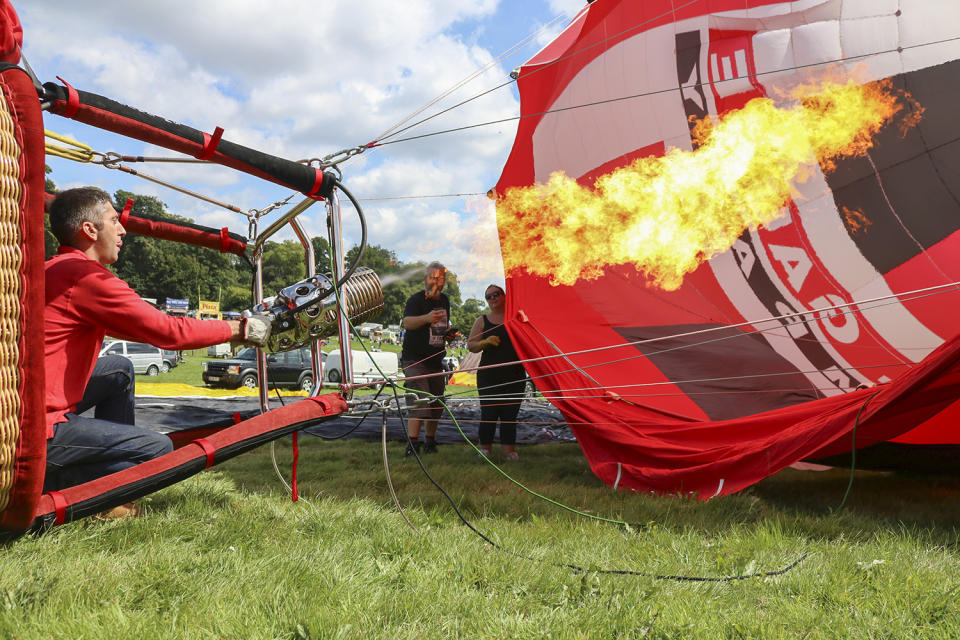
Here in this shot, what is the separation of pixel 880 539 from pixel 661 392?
1.51 meters

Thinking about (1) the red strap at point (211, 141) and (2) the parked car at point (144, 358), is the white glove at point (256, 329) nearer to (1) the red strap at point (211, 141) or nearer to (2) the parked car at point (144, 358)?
(1) the red strap at point (211, 141)

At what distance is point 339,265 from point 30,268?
1069 millimetres

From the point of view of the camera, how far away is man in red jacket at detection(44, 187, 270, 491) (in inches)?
81.3

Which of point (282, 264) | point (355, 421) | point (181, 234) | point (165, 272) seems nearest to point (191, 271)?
point (165, 272)

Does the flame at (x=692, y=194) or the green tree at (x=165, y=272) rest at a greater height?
the green tree at (x=165, y=272)

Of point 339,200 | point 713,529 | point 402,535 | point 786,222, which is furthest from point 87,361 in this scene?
point 786,222

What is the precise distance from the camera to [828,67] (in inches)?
138

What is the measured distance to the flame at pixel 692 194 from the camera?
3.53 m

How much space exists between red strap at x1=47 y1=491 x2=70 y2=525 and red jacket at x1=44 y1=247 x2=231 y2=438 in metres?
0.25

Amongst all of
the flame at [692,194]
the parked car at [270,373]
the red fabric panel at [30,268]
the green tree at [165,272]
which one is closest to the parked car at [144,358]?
the parked car at [270,373]

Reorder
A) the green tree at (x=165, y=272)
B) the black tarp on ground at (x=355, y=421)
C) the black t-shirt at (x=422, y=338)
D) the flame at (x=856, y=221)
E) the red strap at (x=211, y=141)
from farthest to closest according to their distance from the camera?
the green tree at (x=165, y=272) < the black tarp on ground at (x=355, y=421) < the black t-shirt at (x=422, y=338) < the flame at (x=856, y=221) < the red strap at (x=211, y=141)

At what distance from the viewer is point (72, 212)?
7.28 ft

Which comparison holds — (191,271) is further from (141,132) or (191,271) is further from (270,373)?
(141,132)

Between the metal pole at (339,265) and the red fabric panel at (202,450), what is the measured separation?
14 centimetres
